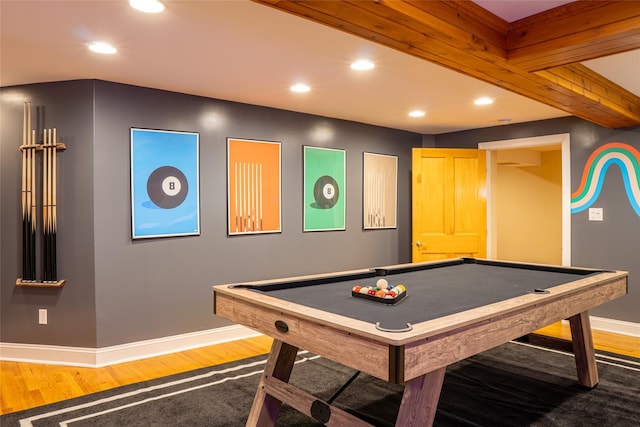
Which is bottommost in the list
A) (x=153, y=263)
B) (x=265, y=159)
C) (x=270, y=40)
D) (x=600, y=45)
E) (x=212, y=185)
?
(x=153, y=263)

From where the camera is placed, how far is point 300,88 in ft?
11.7

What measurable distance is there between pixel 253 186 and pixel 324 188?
0.89m

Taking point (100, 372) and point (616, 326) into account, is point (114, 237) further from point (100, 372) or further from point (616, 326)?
point (616, 326)

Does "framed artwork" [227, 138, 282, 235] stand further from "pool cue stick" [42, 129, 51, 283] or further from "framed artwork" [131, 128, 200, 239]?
"pool cue stick" [42, 129, 51, 283]

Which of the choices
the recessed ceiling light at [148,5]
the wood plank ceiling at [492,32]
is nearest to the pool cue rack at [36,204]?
the recessed ceiling light at [148,5]

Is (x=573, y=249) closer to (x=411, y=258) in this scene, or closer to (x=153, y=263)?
(x=411, y=258)

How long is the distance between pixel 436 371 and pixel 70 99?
3.26 metres

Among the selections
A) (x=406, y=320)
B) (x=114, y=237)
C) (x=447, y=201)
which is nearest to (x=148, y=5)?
(x=406, y=320)

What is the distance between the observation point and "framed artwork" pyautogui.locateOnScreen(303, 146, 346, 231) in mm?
4594

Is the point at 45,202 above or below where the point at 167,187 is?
below

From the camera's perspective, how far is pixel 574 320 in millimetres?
2975

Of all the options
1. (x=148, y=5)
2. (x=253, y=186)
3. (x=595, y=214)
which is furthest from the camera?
(x=595, y=214)

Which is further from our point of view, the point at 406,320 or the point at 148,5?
the point at 148,5

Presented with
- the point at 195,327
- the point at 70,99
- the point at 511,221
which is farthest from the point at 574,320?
the point at 511,221
